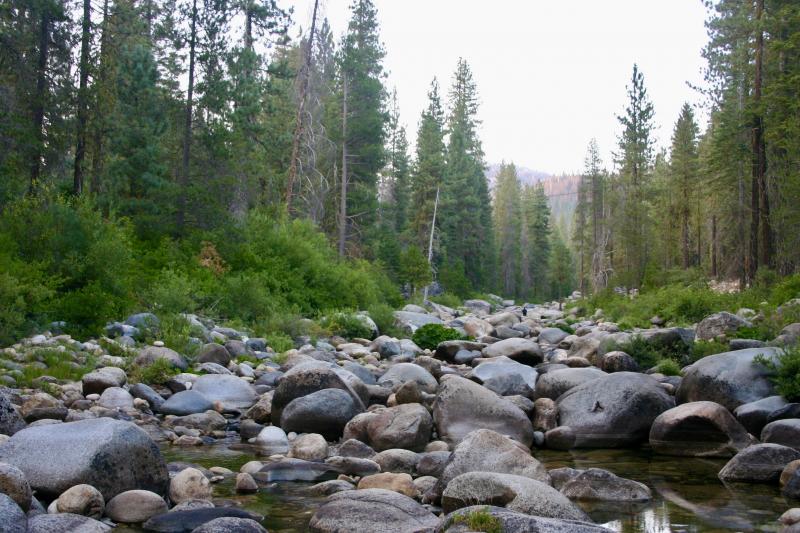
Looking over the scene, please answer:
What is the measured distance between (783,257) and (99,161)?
23.4 metres

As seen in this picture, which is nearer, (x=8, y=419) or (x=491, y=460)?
(x=491, y=460)

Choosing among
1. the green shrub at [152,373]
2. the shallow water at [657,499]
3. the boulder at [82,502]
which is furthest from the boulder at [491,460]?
the green shrub at [152,373]

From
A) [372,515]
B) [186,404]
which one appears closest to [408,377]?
[186,404]

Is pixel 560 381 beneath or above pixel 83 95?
beneath

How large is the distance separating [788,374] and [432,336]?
33.0 feet

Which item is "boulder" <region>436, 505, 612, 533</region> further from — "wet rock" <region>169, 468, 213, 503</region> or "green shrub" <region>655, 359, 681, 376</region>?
"green shrub" <region>655, 359, 681, 376</region>

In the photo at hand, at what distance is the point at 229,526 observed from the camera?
4.88 metres

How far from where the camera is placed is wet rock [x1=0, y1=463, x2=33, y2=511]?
518cm

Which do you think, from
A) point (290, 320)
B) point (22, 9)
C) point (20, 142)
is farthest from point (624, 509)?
point (22, 9)

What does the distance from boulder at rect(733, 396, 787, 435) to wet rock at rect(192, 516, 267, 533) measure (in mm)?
6831

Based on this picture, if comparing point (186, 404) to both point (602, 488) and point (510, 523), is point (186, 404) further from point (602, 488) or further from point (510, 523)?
point (510, 523)

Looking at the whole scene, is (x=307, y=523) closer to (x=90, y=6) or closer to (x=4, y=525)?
(x=4, y=525)

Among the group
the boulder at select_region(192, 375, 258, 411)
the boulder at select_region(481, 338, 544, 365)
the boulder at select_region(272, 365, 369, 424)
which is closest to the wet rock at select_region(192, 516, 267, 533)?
the boulder at select_region(272, 365, 369, 424)

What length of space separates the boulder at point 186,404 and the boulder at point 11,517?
16.7 feet
